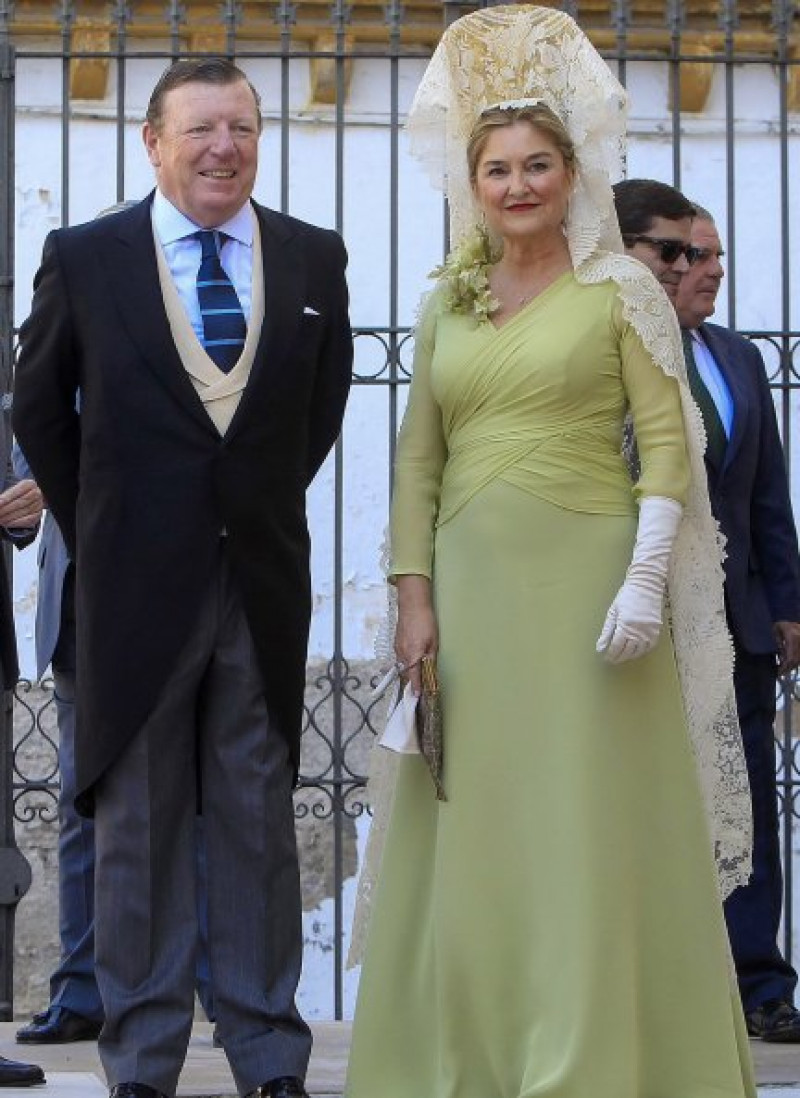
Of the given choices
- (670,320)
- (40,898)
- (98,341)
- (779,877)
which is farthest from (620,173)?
(40,898)

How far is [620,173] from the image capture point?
15.4 feet

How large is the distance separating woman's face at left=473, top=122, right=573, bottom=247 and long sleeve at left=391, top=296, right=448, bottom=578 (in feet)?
0.83

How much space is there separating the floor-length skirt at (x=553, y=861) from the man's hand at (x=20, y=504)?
3.42ft

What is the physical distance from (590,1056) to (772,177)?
5066 mm

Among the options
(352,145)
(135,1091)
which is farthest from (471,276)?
(352,145)

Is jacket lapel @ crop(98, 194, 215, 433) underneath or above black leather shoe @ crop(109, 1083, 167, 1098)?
above

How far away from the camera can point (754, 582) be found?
5.91 metres

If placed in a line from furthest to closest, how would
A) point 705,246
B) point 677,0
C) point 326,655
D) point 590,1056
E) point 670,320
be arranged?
point 326,655 → point 677,0 → point 705,246 → point 670,320 → point 590,1056

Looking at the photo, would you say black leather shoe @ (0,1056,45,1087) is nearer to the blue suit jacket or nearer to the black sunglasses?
the blue suit jacket

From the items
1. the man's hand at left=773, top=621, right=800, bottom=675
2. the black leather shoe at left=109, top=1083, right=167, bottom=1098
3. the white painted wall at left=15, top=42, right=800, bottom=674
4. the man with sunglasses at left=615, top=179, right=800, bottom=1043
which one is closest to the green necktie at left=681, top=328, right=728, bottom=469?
the man with sunglasses at left=615, top=179, right=800, bottom=1043

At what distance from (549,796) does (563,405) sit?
682 mm

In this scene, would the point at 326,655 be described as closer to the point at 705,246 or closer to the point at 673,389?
the point at 705,246

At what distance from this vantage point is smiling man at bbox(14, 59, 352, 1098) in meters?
4.37

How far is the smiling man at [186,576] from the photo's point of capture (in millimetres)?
4371
